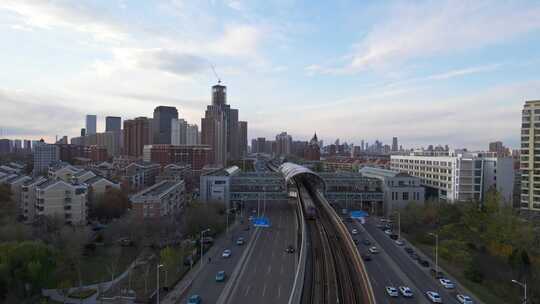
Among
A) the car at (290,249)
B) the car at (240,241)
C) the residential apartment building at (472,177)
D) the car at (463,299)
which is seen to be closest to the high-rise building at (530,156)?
the residential apartment building at (472,177)

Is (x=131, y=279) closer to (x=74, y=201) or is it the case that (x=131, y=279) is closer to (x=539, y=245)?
(x=74, y=201)

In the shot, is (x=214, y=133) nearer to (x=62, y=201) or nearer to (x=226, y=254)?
(x=62, y=201)

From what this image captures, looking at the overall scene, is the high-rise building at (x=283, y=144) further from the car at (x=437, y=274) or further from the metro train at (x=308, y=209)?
the car at (x=437, y=274)

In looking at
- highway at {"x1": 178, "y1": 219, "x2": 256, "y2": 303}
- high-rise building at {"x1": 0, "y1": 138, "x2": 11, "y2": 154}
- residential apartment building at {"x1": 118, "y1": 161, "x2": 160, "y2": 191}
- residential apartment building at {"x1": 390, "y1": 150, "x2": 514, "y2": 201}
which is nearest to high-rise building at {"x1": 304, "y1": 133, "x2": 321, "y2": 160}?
residential apartment building at {"x1": 118, "y1": 161, "x2": 160, "y2": 191}

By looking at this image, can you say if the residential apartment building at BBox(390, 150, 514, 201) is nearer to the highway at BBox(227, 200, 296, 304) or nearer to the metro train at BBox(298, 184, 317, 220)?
the metro train at BBox(298, 184, 317, 220)

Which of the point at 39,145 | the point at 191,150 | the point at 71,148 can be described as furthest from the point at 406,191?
the point at 71,148
